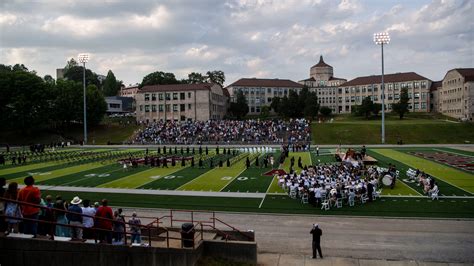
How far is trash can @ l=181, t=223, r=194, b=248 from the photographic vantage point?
11.8 m

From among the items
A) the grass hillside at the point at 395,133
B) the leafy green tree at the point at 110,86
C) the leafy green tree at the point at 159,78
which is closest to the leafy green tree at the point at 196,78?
the leafy green tree at the point at 159,78

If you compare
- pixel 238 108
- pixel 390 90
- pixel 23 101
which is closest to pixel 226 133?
pixel 23 101

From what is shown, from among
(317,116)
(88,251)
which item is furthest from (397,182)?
(317,116)

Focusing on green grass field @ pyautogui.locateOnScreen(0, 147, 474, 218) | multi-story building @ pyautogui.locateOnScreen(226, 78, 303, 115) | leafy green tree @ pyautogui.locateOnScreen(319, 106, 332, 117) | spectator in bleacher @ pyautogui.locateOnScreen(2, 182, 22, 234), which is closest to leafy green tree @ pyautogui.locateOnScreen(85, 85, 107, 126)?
green grass field @ pyautogui.locateOnScreen(0, 147, 474, 218)

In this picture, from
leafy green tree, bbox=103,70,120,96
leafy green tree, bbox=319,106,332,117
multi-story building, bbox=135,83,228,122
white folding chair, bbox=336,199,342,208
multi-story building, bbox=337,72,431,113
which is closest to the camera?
white folding chair, bbox=336,199,342,208

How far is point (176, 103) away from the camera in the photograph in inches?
3775

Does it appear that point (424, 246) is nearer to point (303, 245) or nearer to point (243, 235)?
point (303, 245)

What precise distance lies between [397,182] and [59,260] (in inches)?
881

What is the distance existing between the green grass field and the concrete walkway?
1.42 metres

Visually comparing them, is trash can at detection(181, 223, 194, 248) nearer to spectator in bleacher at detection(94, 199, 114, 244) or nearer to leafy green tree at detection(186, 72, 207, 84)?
spectator in bleacher at detection(94, 199, 114, 244)

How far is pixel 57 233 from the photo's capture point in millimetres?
10742

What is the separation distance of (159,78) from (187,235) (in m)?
121

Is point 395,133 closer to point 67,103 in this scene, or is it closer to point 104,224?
point 67,103

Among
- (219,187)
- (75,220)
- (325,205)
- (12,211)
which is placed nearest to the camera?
(12,211)
